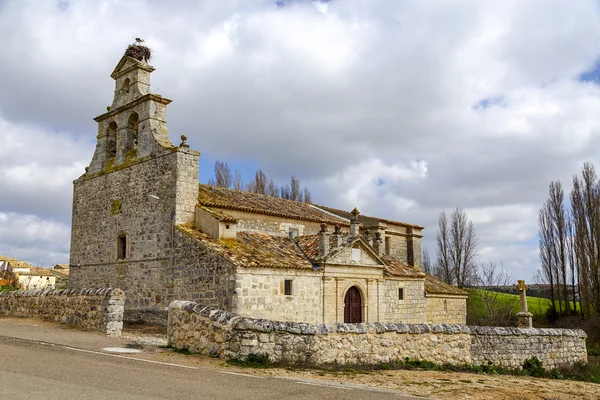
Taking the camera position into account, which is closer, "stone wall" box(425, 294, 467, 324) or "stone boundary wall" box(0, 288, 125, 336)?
"stone boundary wall" box(0, 288, 125, 336)

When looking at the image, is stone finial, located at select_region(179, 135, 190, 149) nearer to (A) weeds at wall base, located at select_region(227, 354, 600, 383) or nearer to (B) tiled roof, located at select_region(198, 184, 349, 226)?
(B) tiled roof, located at select_region(198, 184, 349, 226)

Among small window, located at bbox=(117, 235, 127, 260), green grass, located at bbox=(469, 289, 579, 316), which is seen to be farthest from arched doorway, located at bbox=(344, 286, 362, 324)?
green grass, located at bbox=(469, 289, 579, 316)

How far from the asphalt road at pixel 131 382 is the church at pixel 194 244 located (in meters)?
6.86

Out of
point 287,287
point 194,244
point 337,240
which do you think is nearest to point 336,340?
point 287,287

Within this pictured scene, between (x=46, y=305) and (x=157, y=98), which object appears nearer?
(x=46, y=305)

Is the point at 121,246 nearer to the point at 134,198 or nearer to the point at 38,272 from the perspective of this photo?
the point at 134,198

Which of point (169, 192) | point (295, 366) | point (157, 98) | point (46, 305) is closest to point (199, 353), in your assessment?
point (295, 366)

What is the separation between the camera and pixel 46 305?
16422mm

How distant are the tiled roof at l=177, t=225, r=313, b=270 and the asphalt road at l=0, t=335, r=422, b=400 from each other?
6.97 metres

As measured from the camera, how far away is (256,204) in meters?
22.5

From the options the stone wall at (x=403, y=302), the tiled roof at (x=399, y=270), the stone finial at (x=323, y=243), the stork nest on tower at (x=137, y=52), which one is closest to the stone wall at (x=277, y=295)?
the stone finial at (x=323, y=243)

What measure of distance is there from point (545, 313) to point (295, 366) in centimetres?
3433

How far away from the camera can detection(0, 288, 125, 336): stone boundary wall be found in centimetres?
1389

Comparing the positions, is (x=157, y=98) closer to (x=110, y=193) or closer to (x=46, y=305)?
(x=110, y=193)
